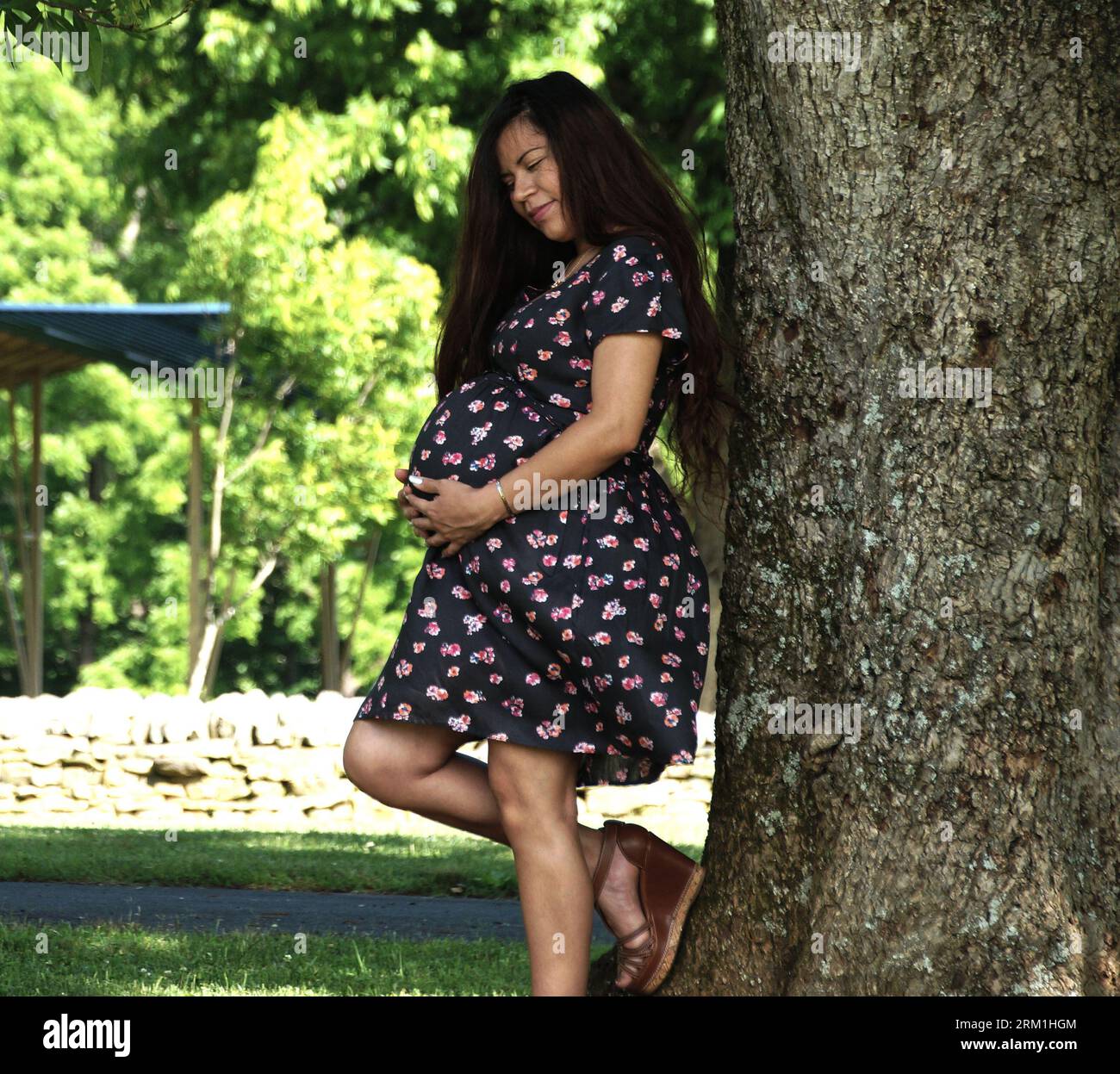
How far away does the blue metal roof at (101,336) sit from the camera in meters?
12.5

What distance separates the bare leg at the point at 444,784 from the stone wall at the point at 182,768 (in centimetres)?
656

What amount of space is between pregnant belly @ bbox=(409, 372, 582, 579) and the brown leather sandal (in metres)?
0.65

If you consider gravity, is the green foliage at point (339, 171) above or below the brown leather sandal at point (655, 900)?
above

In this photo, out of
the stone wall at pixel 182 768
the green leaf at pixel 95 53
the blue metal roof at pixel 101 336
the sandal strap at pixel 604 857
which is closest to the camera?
the sandal strap at pixel 604 857

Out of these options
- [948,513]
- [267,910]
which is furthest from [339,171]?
[948,513]

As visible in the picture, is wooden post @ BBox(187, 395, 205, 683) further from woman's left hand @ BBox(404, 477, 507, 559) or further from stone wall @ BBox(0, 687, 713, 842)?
woman's left hand @ BBox(404, 477, 507, 559)

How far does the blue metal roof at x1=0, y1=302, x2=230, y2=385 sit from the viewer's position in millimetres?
12516

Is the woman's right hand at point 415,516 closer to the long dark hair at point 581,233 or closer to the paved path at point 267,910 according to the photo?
the long dark hair at point 581,233

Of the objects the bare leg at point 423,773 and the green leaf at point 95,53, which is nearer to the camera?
the bare leg at point 423,773

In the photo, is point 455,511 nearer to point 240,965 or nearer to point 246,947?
point 240,965

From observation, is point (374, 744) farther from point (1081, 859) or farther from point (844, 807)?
point (1081, 859)

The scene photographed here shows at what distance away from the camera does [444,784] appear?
11.6 feet

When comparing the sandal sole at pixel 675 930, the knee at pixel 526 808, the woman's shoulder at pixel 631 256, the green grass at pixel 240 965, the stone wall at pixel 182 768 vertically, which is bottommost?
the stone wall at pixel 182 768

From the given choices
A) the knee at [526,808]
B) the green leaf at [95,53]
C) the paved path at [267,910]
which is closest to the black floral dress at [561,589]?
the knee at [526,808]
